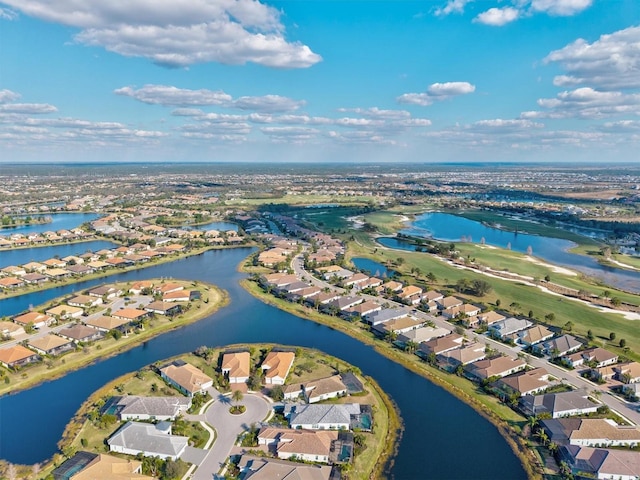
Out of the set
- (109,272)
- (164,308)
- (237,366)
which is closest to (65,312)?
(164,308)

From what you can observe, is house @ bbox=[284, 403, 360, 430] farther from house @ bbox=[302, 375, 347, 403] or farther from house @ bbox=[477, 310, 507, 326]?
house @ bbox=[477, 310, 507, 326]

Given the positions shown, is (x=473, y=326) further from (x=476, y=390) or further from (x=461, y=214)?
(x=461, y=214)

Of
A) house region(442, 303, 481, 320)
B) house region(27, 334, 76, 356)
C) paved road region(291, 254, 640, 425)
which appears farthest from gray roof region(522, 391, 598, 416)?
house region(27, 334, 76, 356)

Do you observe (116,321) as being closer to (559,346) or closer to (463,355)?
(463,355)

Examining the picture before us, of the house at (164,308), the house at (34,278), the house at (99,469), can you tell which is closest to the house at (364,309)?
the house at (164,308)

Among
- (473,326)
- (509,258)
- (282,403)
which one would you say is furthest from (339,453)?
(509,258)

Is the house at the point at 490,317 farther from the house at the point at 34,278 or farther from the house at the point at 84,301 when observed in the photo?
the house at the point at 34,278
